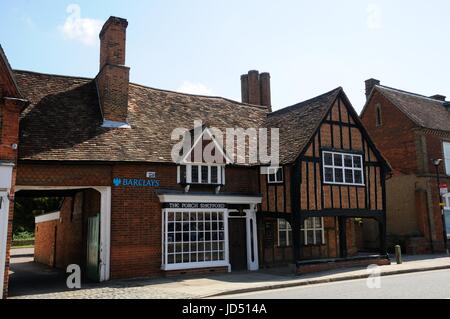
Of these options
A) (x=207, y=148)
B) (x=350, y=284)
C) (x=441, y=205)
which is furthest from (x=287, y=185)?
(x=441, y=205)

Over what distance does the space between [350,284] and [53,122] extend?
39.2 feet

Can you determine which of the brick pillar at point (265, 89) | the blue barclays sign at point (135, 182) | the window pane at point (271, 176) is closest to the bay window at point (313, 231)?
the window pane at point (271, 176)

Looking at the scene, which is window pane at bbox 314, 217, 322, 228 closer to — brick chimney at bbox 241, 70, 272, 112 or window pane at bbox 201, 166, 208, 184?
window pane at bbox 201, 166, 208, 184

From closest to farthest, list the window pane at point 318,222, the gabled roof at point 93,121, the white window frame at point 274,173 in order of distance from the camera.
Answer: the gabled roof at point 93,121 → the white window frame at point 274,173 → the window pane at point 318,222

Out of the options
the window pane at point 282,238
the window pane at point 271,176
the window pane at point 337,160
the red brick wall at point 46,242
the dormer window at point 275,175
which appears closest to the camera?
the dormer window at point 275,175

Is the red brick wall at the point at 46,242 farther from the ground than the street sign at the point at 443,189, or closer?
closer

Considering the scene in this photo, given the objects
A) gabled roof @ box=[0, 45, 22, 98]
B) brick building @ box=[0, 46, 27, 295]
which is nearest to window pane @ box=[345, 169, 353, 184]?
brick building @ box=[0, 46, 27, 295]

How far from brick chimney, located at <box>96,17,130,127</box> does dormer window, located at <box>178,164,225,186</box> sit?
318 centimetres

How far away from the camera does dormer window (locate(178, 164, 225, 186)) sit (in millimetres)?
16281

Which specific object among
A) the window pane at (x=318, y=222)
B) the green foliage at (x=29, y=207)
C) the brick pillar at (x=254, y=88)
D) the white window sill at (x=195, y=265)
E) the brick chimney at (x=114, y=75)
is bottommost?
the white window sill at (x=195, y=265)

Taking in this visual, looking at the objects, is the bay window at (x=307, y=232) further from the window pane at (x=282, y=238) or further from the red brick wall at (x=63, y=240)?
the red brick wall at (x=63, y=240)

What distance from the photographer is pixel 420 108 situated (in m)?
28.3

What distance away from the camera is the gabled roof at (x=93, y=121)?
47.1 ft

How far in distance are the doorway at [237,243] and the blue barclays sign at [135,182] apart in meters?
3.87
